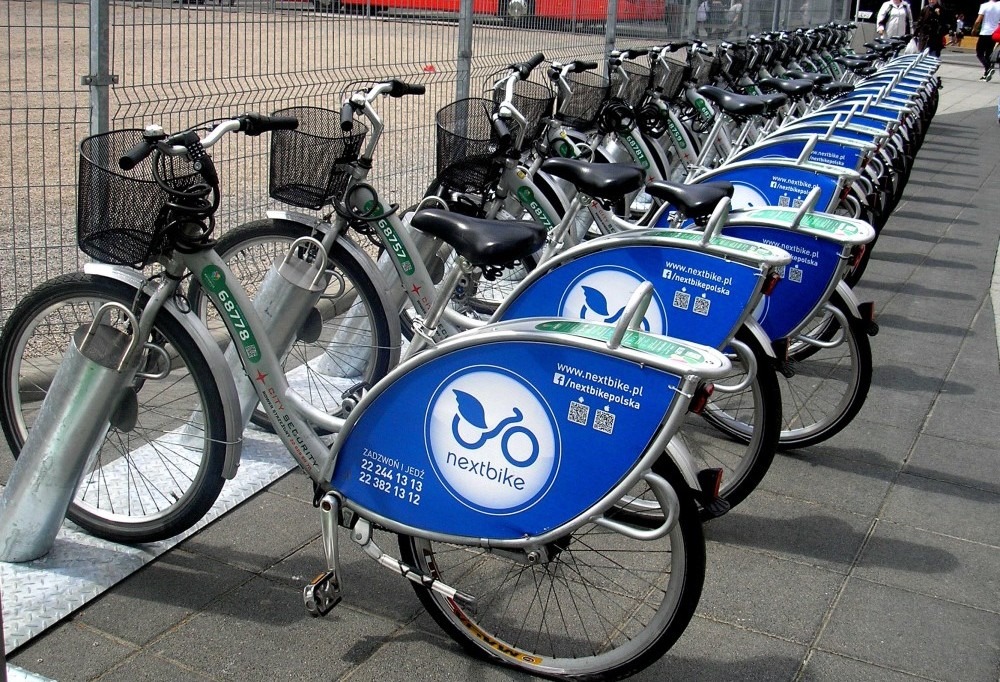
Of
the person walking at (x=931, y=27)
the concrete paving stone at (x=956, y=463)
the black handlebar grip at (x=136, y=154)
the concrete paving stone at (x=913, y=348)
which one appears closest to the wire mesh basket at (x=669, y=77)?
the concrete paving stone at (x=913, y=348)

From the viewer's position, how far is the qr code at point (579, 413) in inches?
99.0

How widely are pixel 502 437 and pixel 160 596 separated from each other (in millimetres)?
1188

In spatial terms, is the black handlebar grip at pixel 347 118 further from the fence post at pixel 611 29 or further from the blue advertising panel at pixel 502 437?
the fence post at pixel 611 29

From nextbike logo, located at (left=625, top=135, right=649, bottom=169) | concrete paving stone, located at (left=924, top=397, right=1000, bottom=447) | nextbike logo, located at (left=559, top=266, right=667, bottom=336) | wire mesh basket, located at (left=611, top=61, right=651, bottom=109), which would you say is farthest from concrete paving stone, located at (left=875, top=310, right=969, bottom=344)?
nextbike logo, located at (left=559, top=266, right=667, bottom=336)

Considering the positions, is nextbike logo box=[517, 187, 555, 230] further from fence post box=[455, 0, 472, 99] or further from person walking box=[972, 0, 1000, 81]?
person walking box=[972, 0, 1000, 81]

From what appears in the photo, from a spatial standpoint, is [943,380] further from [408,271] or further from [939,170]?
[939,170]

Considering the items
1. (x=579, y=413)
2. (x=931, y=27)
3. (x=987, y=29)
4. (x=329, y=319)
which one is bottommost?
(x=329, y=319)

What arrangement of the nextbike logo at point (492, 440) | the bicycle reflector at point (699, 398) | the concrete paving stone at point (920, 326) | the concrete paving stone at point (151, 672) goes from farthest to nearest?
the concrete paving stone at point (920, 326)
the concrete paving stone at point (151, 672)
the nextbike logo at point (492, 440)
the bicycle reflector at point (699, 398)

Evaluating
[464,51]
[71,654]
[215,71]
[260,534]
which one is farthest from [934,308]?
[71,654]

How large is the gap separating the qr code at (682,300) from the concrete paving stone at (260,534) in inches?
53.7

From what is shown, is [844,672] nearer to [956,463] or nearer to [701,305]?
[701,305]

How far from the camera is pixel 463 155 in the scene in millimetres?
4289

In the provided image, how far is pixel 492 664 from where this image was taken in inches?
115

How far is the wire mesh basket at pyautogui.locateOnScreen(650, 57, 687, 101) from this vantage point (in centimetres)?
729
